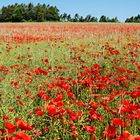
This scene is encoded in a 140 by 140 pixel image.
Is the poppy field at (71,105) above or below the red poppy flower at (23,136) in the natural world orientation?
below

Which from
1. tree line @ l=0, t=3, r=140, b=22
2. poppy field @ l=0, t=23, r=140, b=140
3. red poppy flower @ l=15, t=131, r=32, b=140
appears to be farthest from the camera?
tree line @ l=0, t=3, r=140, b=22

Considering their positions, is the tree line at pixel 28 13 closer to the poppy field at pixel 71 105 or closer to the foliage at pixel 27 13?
the foliage at pixel 27 13

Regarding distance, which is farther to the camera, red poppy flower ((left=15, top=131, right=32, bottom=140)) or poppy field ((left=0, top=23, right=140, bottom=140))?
poppy field ((left=0, top=23, right=140, bottom=140))

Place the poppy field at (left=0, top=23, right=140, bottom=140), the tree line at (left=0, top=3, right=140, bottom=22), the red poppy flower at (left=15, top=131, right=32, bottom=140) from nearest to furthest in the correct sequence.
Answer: the red poppy flower at (left=15, top=131, right=32, bottom=140), the poppy field at (left=0, top=23, right=140, bottom=140), the tree line at (left=0, top=3, right=140, bottom=22)

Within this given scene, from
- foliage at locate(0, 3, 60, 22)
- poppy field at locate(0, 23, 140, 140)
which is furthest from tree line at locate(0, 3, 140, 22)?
poppy field at locate(0, 23, 140, 140)

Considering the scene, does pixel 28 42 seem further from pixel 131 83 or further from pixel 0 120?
pixel 0 120

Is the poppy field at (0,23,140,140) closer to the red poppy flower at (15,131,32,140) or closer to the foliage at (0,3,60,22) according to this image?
the red poppy flower at (15,131,32,140)

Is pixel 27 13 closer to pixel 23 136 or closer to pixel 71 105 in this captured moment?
pixel 71 105

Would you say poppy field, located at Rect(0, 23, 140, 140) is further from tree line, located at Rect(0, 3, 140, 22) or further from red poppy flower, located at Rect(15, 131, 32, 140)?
tree line, located at Rect(0, 3, 140, 22)

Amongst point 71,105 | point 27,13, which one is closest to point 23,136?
point 71,105

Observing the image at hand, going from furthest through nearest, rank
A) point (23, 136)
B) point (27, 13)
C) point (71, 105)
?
point (27, 13)
point (71, 105)
point (23, 136)

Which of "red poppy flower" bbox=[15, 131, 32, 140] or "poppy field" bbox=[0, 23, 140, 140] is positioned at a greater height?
"red poppy flower" bbox=[15, 131, 32, 140]

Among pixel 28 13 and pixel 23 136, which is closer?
pixel 23 136

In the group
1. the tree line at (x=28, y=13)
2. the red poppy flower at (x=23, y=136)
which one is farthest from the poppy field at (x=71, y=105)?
the tree line at (x=28, y=13)
